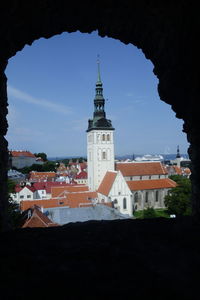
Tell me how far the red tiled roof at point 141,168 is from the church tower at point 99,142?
10.3 ft

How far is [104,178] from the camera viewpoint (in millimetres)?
36688

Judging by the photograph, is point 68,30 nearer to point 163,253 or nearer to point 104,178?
point 163,253

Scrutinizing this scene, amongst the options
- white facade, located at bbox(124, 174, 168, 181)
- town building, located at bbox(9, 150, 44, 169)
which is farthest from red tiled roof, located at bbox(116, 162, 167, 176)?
town building, located at bbox(9, 150, 44, 169)

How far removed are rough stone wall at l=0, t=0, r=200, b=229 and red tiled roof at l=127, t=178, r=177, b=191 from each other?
35952 millimetres

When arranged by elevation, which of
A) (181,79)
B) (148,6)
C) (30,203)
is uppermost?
(148,6)

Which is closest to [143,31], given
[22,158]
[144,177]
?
[144,177]

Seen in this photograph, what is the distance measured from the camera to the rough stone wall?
293cm

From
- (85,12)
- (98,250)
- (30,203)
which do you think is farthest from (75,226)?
(30,203)

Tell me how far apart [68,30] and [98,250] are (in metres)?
3.03

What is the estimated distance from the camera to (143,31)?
11.4 feet

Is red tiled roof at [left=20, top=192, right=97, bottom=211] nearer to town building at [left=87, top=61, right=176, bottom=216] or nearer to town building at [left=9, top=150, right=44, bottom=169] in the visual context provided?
town building at [left=87, top=61, right=176, bottom=216]

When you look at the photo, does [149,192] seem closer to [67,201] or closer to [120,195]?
[120,195]

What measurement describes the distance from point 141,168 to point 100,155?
751 centimetres

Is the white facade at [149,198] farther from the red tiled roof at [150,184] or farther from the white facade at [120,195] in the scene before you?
the white facade at [120,195]
